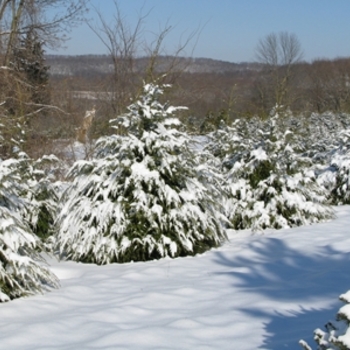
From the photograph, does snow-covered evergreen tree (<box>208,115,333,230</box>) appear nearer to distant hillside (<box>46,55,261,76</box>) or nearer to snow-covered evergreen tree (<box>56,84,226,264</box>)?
snow-covered evergreen tree (<box>56,84,226,264</box>)

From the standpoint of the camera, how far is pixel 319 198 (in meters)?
7.60

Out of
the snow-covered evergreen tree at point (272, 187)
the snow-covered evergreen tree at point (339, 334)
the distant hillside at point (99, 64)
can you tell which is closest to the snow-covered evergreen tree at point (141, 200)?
the snow-covered evergreen tree at point (272, 187)

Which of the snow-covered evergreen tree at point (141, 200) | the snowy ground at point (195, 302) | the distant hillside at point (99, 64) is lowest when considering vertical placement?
the snowy ground at point (195, 302)

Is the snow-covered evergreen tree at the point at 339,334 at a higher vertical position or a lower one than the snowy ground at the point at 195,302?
higher

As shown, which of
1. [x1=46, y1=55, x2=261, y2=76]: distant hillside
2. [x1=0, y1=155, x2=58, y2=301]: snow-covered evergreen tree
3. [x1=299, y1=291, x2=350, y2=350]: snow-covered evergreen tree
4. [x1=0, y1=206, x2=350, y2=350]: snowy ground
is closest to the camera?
[x1=299, y1=291, x2=350, y2=350]: snow-covered evergreen tree

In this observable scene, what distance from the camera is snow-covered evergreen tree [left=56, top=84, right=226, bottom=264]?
572 centimetres

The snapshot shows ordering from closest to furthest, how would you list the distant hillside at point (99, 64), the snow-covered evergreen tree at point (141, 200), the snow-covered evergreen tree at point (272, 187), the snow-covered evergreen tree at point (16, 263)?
1. the snow-covered evergreen tree at point (16, 263)
2. the snow-covered evergreen tree at point (141, 200)
3. the snow-covered evergreen tree at point (272, 187)
4. the distant hillside at point (99, 64)

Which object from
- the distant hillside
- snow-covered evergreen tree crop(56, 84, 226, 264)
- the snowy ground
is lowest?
the snowy ground

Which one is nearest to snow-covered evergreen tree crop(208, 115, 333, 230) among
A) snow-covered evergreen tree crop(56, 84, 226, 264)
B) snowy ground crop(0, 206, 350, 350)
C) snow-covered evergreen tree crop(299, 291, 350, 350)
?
snow-covered evergreen tree crop(56, 84, 226, 264)

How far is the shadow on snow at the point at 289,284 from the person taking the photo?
3.19m

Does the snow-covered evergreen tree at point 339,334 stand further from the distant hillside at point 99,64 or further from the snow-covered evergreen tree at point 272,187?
the distant hillside at point 99,64

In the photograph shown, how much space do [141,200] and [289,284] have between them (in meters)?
2.05

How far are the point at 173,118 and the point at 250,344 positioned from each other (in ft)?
12.7

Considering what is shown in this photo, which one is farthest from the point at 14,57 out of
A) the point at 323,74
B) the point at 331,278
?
the point at 323,74
